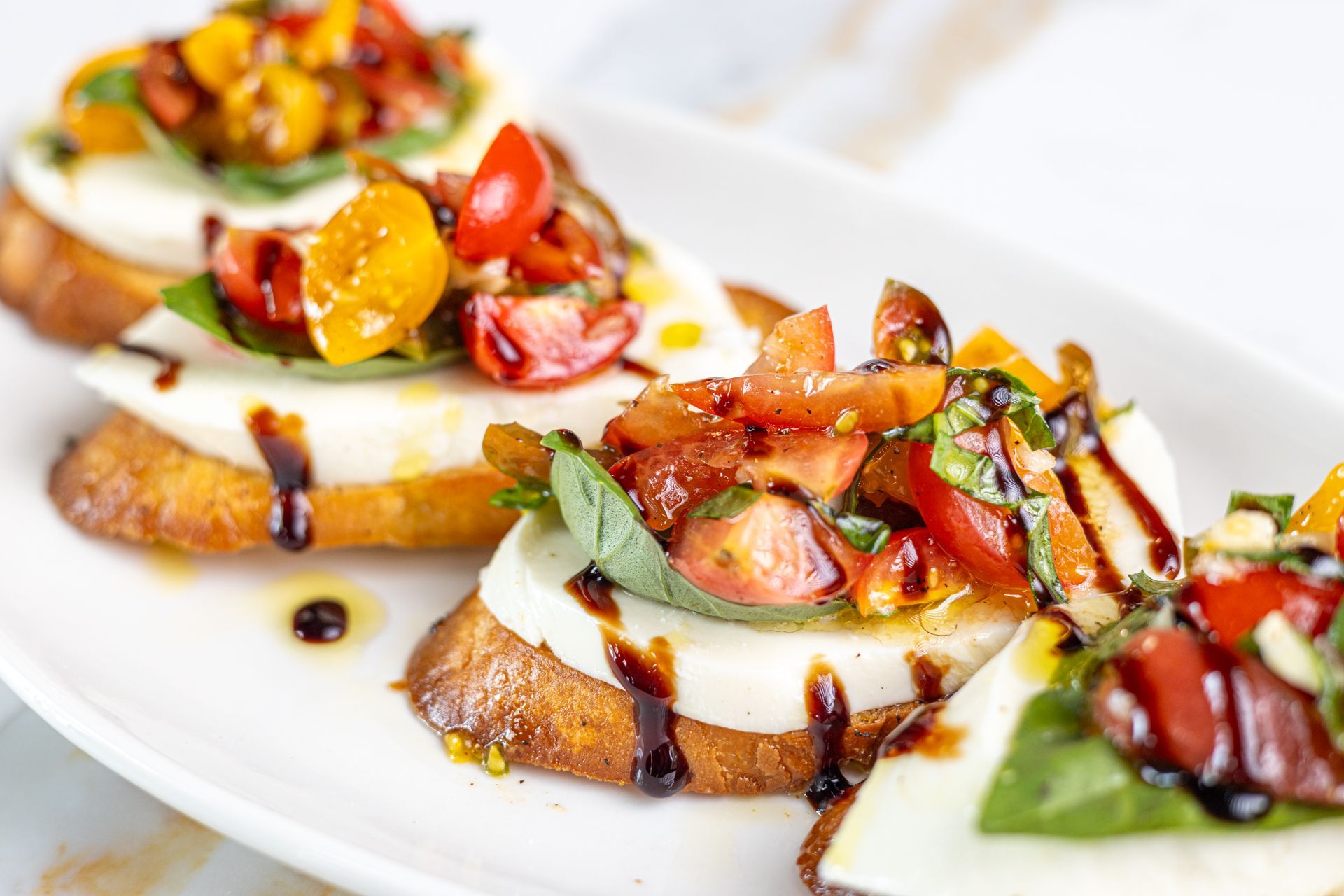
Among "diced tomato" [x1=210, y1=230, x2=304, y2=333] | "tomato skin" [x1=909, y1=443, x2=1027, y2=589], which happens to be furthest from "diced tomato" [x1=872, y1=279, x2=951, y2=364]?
"diced tomato" [x1=210, y1=230, x2=304, y2=333]

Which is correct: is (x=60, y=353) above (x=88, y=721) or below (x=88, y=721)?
below

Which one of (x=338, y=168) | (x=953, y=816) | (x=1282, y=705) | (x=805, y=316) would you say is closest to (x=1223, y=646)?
(x=1282, y=705)

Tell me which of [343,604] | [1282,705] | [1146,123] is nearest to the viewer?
[1282,705]

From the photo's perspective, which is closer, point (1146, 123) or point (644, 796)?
point (644, 796)

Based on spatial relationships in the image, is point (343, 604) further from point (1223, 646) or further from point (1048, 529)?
point (1223, 646)

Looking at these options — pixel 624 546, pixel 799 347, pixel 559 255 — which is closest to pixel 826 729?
pixel 624 546

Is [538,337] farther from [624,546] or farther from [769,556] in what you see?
[769,556]

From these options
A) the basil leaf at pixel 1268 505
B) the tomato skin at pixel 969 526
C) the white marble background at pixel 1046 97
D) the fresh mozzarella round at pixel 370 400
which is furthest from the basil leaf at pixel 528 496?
the white marble background at pixel 1046 97
